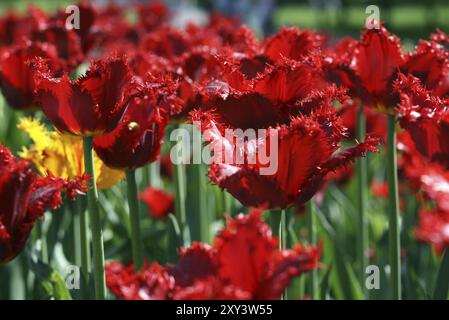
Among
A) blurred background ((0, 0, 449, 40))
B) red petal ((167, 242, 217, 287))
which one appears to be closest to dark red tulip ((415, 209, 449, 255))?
red petal ((167, 242, 217, 287))

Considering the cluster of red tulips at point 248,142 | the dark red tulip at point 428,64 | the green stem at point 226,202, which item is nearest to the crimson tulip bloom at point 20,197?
the cluster of red tulips at point 248,142

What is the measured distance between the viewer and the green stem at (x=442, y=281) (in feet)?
6.46

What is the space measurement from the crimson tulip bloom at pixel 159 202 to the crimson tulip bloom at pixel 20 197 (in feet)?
5.36

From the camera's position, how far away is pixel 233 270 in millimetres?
1190

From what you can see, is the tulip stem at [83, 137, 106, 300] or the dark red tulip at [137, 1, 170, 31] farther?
the dark red tulip at [137, 1, 170, 31]

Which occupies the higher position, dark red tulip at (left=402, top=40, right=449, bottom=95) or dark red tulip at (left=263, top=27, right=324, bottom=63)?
dark red tulip at (left=263, top=27, right=324, bottom=63)

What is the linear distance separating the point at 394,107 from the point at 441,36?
20cm

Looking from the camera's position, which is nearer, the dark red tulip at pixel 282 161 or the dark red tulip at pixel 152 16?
the dark red tulip at pixel 282 161

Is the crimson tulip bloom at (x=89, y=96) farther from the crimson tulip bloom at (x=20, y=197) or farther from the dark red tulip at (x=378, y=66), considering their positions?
the dark red tulip at (x=378, y=66)

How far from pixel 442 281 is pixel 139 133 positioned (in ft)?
2.52

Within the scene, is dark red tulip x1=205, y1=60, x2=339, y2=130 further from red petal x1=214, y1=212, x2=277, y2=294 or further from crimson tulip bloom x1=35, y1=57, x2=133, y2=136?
red petal x1=214, y1=212, x2=277, y2=294

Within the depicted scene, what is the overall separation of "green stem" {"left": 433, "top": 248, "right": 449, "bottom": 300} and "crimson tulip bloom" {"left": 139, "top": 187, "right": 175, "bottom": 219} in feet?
4.18

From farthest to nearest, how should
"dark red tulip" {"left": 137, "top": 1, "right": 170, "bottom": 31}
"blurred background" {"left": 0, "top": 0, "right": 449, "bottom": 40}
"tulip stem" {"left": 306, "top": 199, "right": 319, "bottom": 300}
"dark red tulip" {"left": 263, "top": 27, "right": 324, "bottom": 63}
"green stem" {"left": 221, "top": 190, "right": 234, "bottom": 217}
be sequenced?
"blurred background" {"left": 0, "top": 0, "right": 449, "bottom": 40} → "dark red tulip" {"left": 137, "top": 1, "right": 170, "bottom": 31} → "green stem" {"left": 221, "top": 190, "right": 234, "bottom": 217} → "tulip stem" {"left": 306, "top": 199, "right": 319, "bottom": 300} → "dark red tulip" {"left": 263, "top": 27, "right": 324, "bottom": 63}

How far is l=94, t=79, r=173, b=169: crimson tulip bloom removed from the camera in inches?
69.1
